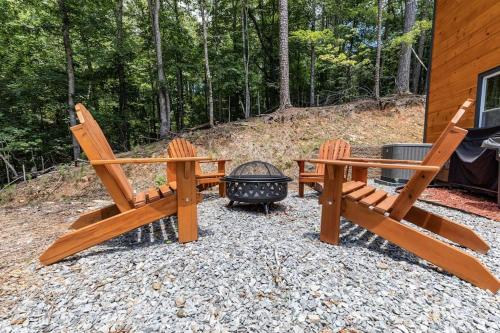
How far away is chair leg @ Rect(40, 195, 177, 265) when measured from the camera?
1750mm

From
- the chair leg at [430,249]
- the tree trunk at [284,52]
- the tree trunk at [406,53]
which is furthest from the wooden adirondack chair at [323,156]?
the tree trunk at [406,53]

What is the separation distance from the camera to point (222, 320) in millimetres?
1234

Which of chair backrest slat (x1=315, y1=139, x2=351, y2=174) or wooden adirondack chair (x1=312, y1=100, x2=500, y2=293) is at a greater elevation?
chair backrest slat (x1=315, y1=139, x2=351, y2=174)

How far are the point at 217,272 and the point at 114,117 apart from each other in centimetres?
1169

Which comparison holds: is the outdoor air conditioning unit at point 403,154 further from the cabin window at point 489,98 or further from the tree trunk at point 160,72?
the tree trunk at point 160,72

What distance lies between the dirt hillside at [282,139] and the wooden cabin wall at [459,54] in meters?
1.75

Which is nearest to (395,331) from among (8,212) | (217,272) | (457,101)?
(217,272)

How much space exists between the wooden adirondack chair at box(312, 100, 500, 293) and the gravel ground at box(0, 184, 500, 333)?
0.34ft

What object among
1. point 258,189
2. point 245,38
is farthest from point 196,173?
point 245,38

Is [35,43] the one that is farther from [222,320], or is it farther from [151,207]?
[222,320]

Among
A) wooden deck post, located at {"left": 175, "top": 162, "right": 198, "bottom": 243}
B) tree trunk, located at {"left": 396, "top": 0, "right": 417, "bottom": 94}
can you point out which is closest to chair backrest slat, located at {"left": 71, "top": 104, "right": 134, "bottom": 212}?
wooden deck post, located at {"left": 175, "top": 162, "right": 198, "bottom": 243}

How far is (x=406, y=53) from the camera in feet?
28.7

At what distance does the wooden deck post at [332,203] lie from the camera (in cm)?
206

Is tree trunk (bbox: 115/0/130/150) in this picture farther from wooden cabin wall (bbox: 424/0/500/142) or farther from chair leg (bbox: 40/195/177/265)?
wooden cabin wall (bbox: 424/0/500/142)
